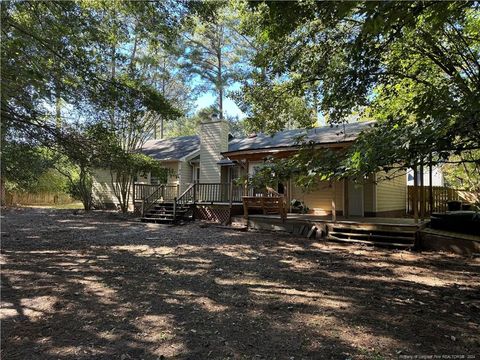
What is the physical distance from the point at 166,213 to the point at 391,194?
404 inches

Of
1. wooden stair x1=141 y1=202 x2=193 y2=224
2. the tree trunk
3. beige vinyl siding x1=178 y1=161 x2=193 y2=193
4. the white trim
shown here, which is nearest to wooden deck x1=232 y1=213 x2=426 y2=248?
wooden stair x1=141 y1=202 x2=193 y2=224

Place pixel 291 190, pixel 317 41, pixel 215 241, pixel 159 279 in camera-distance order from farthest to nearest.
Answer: pixel 291 190
pixel 215 241
pixel 317 41
pixel 159 279

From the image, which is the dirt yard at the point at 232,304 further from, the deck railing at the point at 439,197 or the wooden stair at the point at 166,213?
the deck railing at the point at 439,197

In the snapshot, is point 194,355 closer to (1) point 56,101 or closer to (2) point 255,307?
(2) point 255,307

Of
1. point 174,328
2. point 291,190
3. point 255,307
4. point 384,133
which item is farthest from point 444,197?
point 174,328

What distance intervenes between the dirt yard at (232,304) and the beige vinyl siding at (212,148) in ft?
33.4

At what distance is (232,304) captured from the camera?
4527 millimetres

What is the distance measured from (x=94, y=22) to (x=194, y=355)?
268 inches

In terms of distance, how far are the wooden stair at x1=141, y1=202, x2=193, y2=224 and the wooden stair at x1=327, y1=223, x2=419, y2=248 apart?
656 cm

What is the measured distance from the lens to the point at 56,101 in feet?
25.9

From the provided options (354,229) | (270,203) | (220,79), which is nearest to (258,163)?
(270,203)

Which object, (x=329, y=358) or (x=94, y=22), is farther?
(x=94, y=22)

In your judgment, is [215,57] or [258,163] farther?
[215,57]

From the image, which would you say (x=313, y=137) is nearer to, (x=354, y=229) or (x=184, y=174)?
(x=354, y=229)
